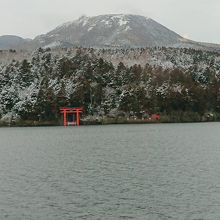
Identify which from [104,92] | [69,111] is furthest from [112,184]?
[104,92]

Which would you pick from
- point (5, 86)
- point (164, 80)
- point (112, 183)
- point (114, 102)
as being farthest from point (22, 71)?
point (112, 183)

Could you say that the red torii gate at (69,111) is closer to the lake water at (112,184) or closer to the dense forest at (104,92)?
the dense forest at (104,92)

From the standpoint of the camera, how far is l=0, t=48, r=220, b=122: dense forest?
136 m

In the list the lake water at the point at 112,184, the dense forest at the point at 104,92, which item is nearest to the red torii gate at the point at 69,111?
the dense forest at the point at 104,92

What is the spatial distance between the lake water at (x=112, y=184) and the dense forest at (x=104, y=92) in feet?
240

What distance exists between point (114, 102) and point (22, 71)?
121 ft

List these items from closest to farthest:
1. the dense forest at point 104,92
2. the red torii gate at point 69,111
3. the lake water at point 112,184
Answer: the lake water at point 112,184 → the red torii gate at point 69,111 → the dense forest at point 104,92

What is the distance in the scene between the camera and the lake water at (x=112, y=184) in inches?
1120

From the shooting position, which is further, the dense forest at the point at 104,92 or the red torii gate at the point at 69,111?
the dense forest at the point at 104,92

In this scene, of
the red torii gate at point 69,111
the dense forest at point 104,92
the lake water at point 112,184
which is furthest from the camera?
the dense forest at point 104,92

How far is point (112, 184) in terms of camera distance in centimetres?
3709

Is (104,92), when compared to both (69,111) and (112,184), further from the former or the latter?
(112,184)

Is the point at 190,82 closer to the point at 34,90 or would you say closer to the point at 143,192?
the point at 34,90

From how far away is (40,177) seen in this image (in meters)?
41.5
